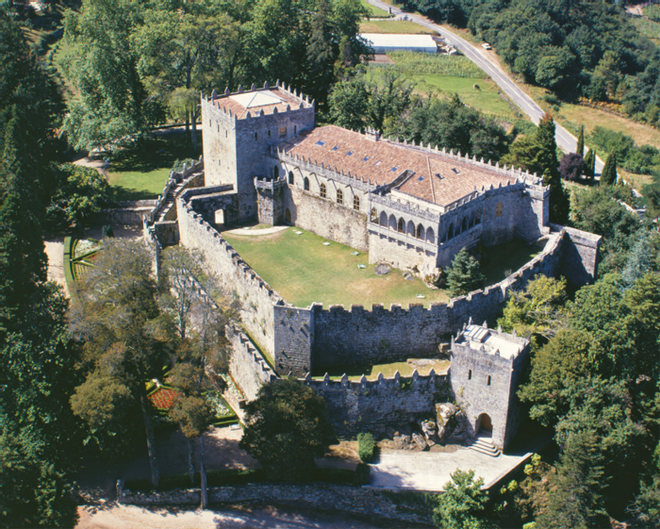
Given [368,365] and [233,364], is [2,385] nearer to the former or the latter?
[233,364]

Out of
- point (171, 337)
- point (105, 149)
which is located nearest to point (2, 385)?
point (171, 337)

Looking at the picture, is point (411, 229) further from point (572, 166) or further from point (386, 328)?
point (572, 166)

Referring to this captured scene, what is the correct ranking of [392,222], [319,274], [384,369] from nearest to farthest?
[384,369]
[392,222]
[319,274]

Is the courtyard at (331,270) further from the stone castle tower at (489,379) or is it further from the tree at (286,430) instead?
the tree at (286,430)

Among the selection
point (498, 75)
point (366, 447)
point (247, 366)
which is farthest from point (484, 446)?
point (498, 75)

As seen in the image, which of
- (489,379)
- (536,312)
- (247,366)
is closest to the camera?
(489,379)

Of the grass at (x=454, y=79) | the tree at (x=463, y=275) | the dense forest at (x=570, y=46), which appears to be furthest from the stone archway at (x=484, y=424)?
the dense forest at (x=570, y=46)
